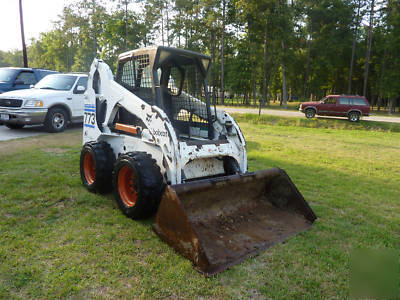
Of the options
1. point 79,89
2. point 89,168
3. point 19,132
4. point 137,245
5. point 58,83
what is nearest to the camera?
point 137,245

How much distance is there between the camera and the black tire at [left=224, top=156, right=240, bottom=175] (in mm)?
4504

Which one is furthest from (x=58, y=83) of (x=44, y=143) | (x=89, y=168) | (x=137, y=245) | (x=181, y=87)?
(x=137, y=245)

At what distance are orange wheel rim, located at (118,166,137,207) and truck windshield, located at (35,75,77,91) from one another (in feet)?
25.2

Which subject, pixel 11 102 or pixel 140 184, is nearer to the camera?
pixel 140 184

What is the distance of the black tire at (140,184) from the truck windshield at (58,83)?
25.5 feet

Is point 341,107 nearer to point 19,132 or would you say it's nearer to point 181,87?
point 181,87

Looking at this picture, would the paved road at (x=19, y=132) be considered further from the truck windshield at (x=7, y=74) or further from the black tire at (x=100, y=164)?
the black tire at (x=100, y=164)

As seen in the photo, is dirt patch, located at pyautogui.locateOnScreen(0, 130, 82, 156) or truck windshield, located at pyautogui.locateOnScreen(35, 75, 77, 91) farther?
truck windshield, located at pyautogui.locateOnScreen(35, 75, 77, 91)

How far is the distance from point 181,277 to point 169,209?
0.71m

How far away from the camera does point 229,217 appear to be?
3.67m

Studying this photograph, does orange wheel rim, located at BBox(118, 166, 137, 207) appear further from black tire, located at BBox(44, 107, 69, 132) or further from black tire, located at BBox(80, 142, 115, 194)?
black tire, located at BBox(44, 107, 69, 132)

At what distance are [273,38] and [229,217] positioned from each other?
32332 millimetres

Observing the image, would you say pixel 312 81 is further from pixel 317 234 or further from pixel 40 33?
pixel 40 33

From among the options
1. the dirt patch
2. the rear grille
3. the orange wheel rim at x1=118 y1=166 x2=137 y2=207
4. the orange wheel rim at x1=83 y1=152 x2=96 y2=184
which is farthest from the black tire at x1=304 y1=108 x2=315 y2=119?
the orange wheel rim at x1=118 y1=166 x2=137 y2=207
